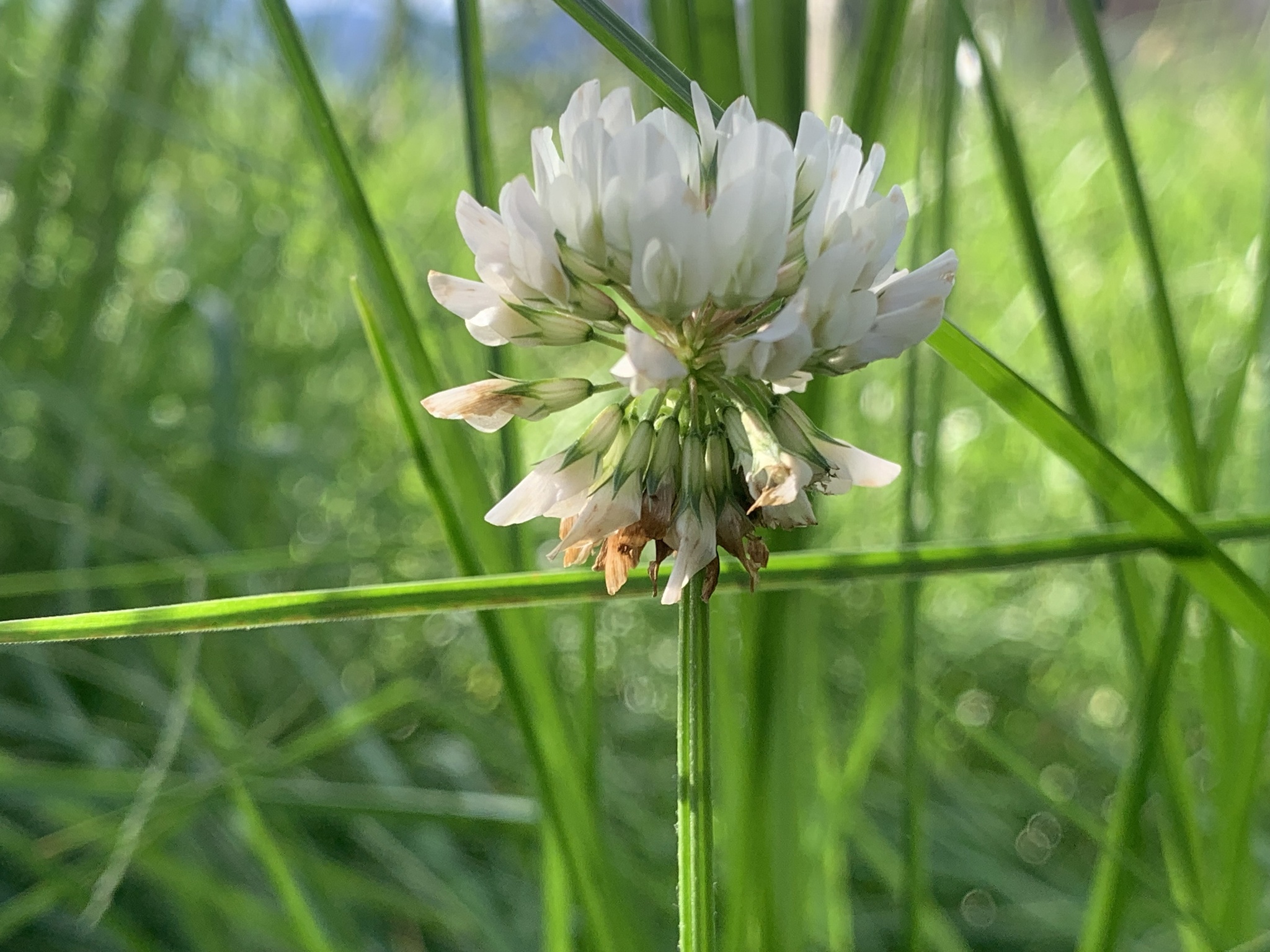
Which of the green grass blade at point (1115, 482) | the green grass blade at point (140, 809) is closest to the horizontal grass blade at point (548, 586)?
the green grass blade at point (1115, 482)

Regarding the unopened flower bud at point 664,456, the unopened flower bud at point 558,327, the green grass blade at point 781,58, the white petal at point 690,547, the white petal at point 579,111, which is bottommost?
the white petal at point 690,547

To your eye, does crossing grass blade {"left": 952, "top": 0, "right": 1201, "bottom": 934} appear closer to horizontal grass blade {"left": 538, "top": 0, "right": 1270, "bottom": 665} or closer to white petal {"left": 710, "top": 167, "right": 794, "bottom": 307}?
horizontal grass blade {"left": 538, "top": 0, "right": 1270, "bottom": 665}

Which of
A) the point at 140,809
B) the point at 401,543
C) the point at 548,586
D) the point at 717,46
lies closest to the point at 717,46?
the point at 717,46

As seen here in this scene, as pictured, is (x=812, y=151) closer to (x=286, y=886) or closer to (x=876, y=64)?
(x=876, y=64)

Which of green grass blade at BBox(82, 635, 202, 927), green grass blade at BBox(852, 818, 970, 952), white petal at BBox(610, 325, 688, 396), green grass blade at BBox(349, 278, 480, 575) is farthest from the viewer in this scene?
green grass blade at BBox(852, 818, 970, 952)

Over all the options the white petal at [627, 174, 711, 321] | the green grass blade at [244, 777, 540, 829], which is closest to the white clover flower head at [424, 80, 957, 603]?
the white petal at [627, 174, 711, 321]

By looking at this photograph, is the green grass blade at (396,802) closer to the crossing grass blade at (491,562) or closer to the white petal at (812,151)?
the crossing grass blade at (491,562)

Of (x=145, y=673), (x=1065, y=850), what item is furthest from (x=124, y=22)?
(x=1065, y=850)
